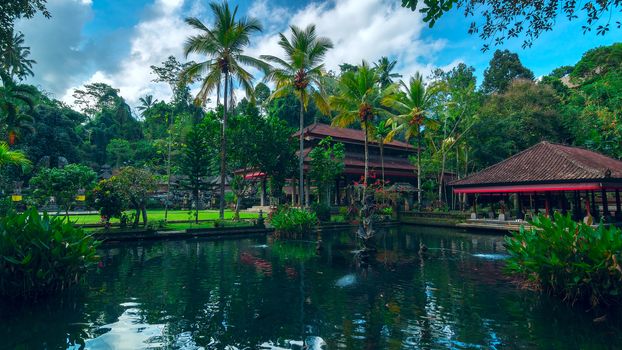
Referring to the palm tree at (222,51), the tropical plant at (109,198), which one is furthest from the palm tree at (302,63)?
the tropical plant at (109,198)

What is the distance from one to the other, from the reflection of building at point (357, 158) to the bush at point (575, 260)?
2096cm

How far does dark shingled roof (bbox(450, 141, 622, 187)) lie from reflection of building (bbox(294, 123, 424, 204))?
7.99 m

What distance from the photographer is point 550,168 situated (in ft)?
71.2

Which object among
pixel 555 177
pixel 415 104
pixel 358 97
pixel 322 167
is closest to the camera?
pixel 555 177

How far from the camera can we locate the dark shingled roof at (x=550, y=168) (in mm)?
19797

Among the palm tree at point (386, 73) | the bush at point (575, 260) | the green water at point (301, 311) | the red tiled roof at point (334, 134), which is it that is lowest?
the green water at point (301, 311)

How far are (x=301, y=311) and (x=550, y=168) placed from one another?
70.0 feet

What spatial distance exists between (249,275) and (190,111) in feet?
182

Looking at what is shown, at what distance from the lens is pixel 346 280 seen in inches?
403

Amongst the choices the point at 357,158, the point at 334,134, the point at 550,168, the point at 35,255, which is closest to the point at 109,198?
the point at 35,255

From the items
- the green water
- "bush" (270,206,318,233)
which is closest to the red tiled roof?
"bush" (270,206,318,233)

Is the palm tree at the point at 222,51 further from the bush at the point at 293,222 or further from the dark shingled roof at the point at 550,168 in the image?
the dark shingled roof at the point at 550,168

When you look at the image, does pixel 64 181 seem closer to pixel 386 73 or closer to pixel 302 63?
pixel 302 63

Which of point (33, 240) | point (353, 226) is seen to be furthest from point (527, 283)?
point (353, 226)
